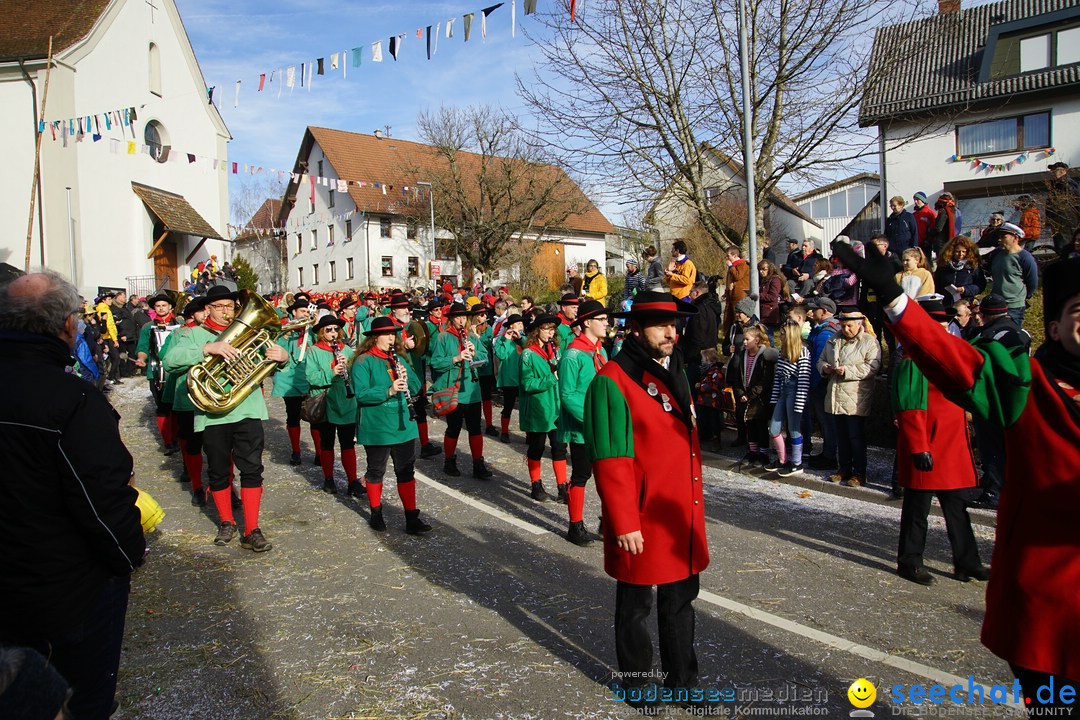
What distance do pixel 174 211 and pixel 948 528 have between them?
32127 mm

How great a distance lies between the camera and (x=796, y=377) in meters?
8.77

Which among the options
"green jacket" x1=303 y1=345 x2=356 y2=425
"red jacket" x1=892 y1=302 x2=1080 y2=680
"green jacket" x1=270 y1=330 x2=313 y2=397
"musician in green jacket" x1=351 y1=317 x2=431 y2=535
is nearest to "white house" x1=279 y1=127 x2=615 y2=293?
"green jacket" x1=270 y1=330 x2=313 y2=397

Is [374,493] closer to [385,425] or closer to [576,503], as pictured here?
[385,425]

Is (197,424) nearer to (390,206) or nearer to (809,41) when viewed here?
(809,41)

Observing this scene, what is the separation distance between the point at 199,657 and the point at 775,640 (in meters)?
3.41

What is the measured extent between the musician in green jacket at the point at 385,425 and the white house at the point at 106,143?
21.2 metres

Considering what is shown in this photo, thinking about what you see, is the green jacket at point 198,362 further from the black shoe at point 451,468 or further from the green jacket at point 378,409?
the black shoe at point 451,468

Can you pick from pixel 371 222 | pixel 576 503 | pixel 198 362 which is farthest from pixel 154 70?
pixel 576 503

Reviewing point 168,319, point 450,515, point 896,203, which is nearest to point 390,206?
point 168,319

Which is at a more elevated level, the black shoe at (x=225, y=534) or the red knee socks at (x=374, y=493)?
the red knee socks at (x=374, y=493)

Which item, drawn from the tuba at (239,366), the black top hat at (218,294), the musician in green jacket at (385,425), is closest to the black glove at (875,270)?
the musician in green jacket at (385,425)

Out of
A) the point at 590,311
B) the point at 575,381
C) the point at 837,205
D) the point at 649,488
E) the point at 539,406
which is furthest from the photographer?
the point at 837,205

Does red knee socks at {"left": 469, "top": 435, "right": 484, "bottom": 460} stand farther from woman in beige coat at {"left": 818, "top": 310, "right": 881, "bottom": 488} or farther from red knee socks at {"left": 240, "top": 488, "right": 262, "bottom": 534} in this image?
woman in beige coat at {"left": 818, "top": 310, "right": 881, "bottom": 488}

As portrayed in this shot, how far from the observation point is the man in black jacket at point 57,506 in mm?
2762
